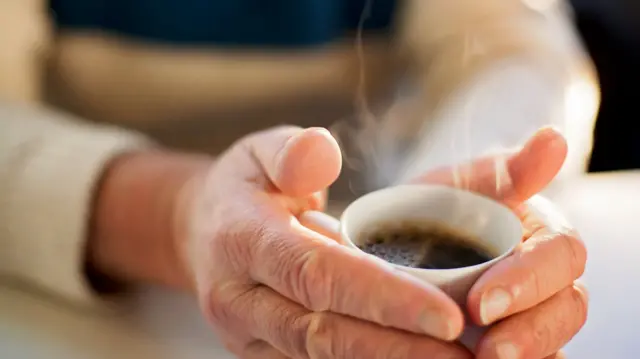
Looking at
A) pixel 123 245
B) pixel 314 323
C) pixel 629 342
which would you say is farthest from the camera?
pixel 123 245

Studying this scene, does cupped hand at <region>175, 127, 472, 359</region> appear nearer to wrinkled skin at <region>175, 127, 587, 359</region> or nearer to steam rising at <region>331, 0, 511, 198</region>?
wrinkled skin at <region>175, 127, 587, 359</region>

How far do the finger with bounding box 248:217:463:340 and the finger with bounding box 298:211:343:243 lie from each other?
13 millimetres

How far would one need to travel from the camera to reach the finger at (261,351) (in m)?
0.59

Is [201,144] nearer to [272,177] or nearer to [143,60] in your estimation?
[143,60]

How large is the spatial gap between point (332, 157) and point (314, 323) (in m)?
0.12

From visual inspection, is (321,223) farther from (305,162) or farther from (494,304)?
(494,304)

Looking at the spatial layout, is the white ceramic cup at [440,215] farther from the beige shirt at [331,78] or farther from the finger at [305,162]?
the beige shirt at [331,78]

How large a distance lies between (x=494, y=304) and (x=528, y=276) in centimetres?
5

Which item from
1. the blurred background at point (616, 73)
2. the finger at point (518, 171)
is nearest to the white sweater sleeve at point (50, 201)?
the finger at point (518, 171)

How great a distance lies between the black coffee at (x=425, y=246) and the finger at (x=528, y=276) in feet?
0.11

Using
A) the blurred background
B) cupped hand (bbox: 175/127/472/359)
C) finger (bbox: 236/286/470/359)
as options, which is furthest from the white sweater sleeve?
the blurred background

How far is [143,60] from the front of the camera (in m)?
1.04

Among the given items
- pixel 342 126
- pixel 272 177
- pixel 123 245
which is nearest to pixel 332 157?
pixel 272 177

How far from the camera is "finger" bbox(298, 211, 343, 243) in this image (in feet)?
1.84
